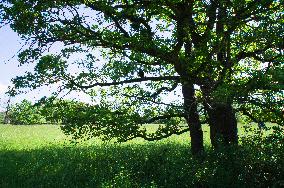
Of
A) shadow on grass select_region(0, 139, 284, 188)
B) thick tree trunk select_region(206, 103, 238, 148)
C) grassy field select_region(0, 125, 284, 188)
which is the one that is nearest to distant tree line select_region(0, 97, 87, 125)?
grassy field select_region(0, 125, 284, 188)

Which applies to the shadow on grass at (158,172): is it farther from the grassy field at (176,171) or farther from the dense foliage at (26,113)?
the dense foliage at (26,113)

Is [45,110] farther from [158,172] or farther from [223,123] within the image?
[223,123]

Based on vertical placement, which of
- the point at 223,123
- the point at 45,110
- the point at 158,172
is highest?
the point at 45,110

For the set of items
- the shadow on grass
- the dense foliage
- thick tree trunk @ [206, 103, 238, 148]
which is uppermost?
the dense foliage

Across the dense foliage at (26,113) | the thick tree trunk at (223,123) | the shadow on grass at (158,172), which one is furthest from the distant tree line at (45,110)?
the thick tree trunk at (223,123)

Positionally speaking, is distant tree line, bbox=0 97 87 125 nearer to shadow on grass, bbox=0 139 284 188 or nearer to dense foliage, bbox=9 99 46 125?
dense foliage, bbox=9 99 46 125

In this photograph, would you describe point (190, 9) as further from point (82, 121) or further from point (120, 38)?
point (82, 121)

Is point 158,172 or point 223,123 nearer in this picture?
point 158,172

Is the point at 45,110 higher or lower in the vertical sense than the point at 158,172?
higher

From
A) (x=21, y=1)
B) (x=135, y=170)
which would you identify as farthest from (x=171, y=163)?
(x=21, y=1)

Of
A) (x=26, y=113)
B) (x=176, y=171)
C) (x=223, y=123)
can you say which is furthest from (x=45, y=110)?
(x=223, y=123)

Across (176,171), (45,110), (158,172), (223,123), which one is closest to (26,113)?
(45,110)

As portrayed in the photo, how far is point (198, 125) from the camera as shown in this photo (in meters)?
15.3

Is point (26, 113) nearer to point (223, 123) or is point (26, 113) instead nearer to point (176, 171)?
point (176, 171)
